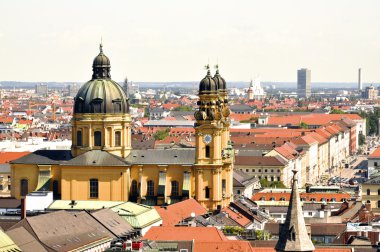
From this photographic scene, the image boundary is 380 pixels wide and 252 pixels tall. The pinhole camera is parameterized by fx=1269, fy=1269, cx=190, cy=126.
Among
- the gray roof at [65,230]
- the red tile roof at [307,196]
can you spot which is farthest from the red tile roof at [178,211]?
the red tile roof at [307,196]

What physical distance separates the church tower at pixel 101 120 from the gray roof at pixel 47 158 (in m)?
1.03

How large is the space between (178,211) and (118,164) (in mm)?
10872

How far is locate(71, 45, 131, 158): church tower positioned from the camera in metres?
110

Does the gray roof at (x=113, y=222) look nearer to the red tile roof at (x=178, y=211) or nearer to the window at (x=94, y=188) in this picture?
the red tile roof at (x=178, y=211)

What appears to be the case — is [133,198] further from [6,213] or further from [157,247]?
[157,247]

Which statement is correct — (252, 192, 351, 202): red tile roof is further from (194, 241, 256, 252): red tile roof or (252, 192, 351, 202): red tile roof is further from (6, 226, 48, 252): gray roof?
(6, 226, 48, 252): gray roof

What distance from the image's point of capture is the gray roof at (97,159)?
10931cm

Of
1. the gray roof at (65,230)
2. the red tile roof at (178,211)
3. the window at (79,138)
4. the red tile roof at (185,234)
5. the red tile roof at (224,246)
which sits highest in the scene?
the window at (79,138)

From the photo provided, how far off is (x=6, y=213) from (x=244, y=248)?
24.8 meters

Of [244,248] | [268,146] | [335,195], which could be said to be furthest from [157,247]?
[268,146]

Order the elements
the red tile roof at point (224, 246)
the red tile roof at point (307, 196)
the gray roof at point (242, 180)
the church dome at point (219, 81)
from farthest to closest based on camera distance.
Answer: the gray roof at point (242, 180) → the red tile roof at point (307, 196) → the church dome at point (219, 81) → the red tile roof at point (224, 246)

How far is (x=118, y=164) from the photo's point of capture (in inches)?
4304

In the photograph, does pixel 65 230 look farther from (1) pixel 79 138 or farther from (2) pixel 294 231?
(1) pixel 79 138

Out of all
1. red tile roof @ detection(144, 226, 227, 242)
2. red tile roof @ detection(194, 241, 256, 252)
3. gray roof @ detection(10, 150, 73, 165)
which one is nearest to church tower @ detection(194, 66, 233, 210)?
gray roof @ detection(10, 150, 73, 165)
